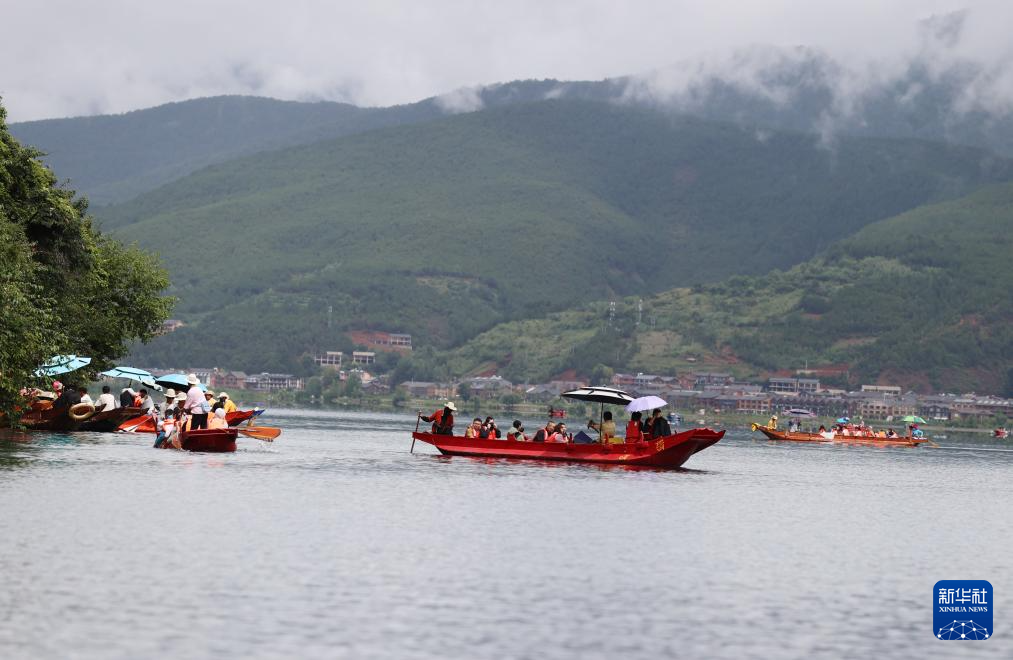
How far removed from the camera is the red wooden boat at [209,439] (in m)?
78.2

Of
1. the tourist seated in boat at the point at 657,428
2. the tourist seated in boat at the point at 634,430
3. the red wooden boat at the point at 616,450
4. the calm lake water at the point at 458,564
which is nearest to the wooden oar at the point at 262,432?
the red wooden boat at the point at 616,450

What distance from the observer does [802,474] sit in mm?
96750

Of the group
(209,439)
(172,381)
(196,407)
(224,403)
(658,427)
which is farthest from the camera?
(172,381)

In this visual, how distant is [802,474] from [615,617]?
66.0 meters

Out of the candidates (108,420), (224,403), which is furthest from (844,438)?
(108,420)

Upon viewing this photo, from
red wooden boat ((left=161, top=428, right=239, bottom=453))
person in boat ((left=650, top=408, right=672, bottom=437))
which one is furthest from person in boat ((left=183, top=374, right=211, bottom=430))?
person in boat ((left=650, top=408, right=672, bottom=437))

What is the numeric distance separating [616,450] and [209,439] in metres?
21.1

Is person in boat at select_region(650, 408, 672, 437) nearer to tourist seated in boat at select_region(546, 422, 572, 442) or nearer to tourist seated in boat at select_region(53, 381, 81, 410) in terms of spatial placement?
tourist seated in boat at select_region(546, 422, 572, 442)

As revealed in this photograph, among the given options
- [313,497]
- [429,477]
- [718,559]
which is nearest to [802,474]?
[429,477]

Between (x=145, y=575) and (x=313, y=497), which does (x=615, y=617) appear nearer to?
(x=145, y=575)

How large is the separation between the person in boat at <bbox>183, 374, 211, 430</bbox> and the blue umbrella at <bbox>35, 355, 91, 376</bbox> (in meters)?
6.76

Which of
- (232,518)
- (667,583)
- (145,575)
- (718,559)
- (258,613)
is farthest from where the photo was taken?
(232,518)

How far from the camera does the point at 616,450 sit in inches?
3137

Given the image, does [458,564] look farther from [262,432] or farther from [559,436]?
[262,432]
